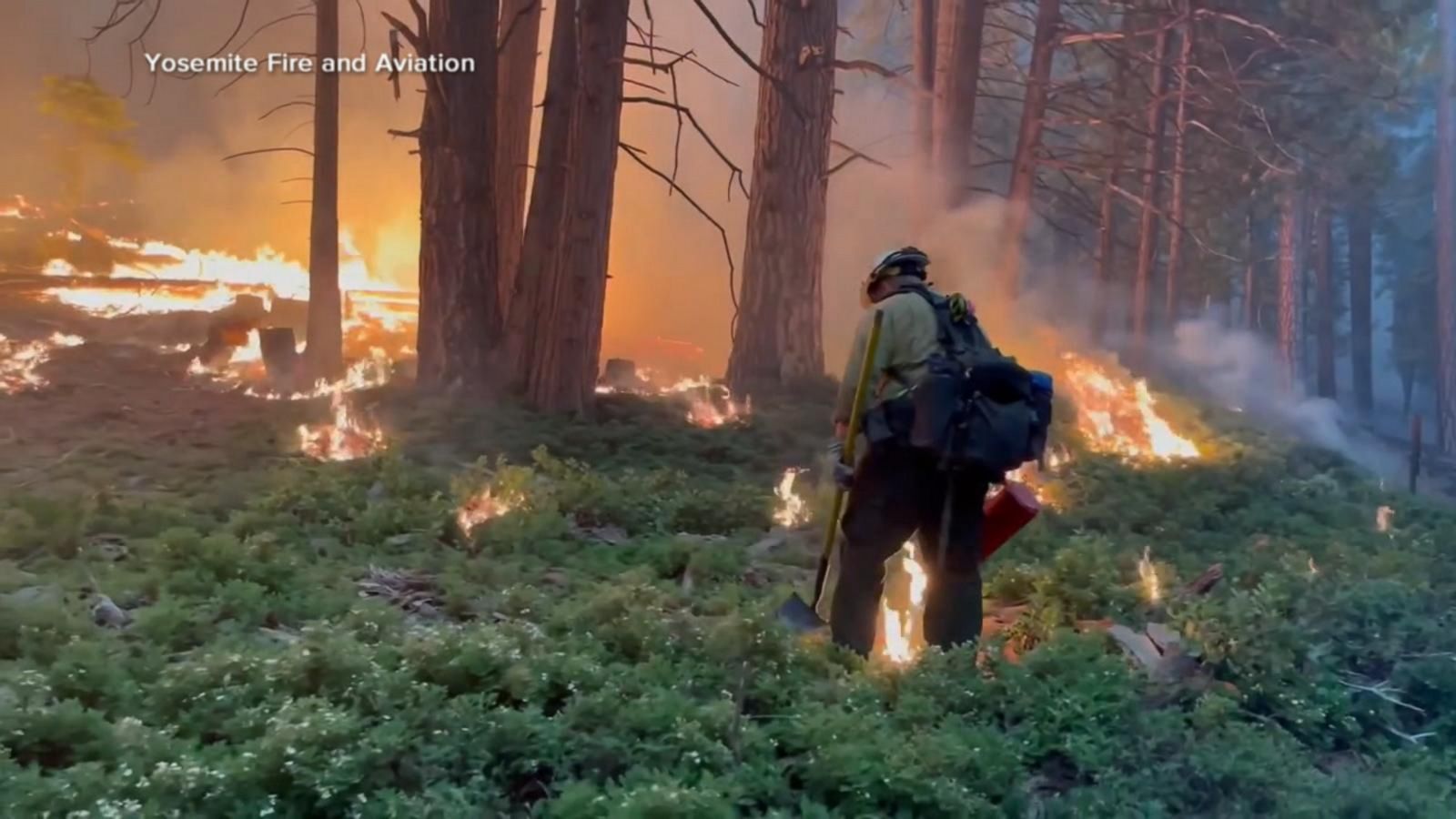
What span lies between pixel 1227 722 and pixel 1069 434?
22.4ft

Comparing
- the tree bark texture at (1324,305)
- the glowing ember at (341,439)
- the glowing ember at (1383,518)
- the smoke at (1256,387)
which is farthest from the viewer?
the tree bark texture at (1324,305)

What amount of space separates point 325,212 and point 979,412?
8976mm

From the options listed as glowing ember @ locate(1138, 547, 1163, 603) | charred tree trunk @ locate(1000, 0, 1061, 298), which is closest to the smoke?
charred tree trunk @ locate(1000, 0, 1061, 298)

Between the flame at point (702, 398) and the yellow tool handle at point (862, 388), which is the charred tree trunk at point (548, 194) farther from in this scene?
the yellow tool handle at point (862, 388)

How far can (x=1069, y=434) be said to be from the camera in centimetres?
1096

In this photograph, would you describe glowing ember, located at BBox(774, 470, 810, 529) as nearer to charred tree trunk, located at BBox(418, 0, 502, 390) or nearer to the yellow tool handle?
the yellow tool handle

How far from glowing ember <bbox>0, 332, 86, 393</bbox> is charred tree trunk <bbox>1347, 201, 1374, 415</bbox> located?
21621 mm

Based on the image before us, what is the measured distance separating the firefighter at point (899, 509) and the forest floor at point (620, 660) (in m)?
0.23

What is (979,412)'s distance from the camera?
4.52 metres

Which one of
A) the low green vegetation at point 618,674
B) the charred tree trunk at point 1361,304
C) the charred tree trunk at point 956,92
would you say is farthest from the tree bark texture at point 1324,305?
the low green vegetation at point 618,674

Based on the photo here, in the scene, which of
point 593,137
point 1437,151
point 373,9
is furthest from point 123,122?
point 1437,151

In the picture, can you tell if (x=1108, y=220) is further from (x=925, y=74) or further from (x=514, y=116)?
(x=514, y=116)

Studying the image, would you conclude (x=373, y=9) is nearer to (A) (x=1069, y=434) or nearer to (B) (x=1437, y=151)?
(A) (x=1069, y=434)

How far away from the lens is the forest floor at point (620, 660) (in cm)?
355
